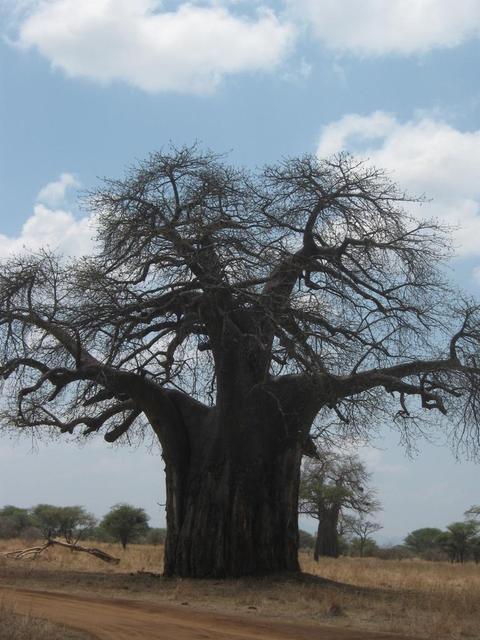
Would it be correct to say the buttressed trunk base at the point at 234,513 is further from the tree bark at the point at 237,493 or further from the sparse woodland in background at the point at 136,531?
the sparse woodland in background at the point at 136,531

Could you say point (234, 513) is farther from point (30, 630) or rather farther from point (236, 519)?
point (30, 630)

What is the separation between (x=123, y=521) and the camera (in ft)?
127

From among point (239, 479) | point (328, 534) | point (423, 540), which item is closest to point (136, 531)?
point (328, 534)

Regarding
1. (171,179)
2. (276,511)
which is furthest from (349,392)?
(171,179)

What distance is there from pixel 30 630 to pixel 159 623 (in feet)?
6.01

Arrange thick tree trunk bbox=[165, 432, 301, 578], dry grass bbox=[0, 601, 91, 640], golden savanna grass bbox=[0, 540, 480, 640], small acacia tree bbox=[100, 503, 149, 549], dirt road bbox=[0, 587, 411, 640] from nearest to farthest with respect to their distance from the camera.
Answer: dry grass bbox=[0, 601, 91, 640], dirt road bbox=[0, 587, 411, 640], golden savanna grass bbox=[0, 540, 480, 640], thick tree trunk bbox=[165, 432, 301, 578], small acacia tree bbox=[100, 503, 149, 549]

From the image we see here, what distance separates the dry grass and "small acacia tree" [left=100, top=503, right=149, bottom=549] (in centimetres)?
3160

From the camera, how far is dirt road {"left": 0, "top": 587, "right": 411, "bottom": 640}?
7.67 m

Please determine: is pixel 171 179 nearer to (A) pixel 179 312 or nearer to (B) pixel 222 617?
(A) pixel 179 312

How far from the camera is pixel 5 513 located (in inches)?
2036

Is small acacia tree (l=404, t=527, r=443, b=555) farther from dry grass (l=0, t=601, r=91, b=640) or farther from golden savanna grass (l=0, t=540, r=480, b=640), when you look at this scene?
dry grass (l=0, t=601, r=91, b=640)

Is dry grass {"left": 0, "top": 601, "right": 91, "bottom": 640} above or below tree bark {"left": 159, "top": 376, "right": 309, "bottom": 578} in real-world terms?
below

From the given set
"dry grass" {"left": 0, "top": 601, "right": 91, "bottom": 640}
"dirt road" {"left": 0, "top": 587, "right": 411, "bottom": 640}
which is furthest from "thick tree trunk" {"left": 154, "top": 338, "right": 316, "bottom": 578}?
"dry grass" {"left": 0, "top": 601, "right": 91, "bottom": 640}

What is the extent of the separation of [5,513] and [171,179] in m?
43.2
